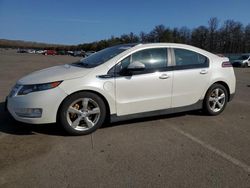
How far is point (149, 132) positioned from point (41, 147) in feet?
5.91

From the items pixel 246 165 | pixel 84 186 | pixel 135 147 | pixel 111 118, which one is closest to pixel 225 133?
pixel 246 165

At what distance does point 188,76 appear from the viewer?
4699mm

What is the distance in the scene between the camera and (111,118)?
419 centimetres

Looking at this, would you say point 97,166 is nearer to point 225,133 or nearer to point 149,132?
point 149,132

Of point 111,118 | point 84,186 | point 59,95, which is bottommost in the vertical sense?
point 84,186

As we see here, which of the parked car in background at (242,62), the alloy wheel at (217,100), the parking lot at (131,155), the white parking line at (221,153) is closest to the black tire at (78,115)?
the parking lot at (131,155)

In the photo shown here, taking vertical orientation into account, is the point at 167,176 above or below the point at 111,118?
below

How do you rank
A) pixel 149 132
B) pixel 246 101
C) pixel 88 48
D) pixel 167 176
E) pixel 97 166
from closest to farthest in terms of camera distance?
pixel 167 176 < pixel 97 166 < pixel 149 132 < pixel 246 101 < pixel 88 48

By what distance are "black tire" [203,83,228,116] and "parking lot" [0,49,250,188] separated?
385 mm

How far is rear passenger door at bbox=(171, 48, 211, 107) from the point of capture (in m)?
4.62

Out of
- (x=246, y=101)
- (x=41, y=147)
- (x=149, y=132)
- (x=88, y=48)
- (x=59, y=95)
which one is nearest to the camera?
(x=41, y=147)

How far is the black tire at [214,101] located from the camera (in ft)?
16.6

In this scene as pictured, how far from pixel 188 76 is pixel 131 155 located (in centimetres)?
219

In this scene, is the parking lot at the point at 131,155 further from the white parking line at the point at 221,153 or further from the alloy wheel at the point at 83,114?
the alloy wheel at the point at 83,114
